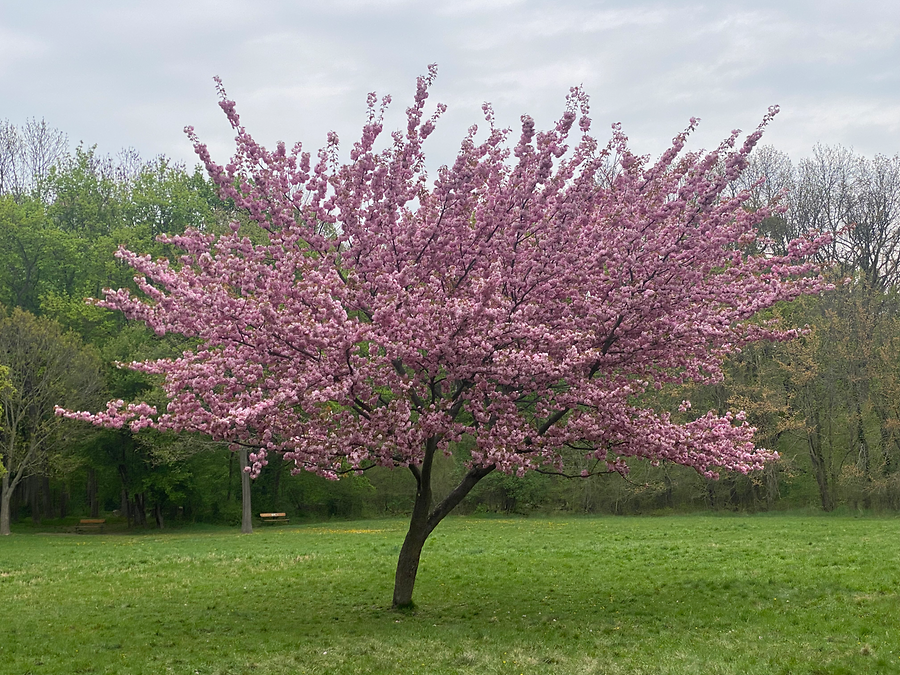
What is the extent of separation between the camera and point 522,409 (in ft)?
41.3

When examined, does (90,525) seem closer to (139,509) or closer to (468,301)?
(139,509)

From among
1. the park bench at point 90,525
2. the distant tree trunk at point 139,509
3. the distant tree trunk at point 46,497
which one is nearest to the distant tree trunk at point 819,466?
the distant tree trunk at point 139,509

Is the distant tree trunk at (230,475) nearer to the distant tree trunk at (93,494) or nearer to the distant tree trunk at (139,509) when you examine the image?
the distant tree trunk at (139,509)

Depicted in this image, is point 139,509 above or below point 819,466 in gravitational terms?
below

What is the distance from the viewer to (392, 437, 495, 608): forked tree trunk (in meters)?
13.2

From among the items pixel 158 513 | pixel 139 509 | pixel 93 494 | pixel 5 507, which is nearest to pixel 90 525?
pixel 139 509

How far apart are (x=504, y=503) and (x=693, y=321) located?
37.1 metres

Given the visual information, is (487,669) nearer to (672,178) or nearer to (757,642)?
(757,642)

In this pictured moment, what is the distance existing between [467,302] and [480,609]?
6.07m

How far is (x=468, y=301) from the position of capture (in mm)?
10883

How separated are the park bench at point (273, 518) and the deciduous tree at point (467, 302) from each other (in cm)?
3096

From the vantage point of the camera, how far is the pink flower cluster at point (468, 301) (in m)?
11.3

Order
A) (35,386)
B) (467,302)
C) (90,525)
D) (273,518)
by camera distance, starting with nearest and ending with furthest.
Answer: (467,302) < (35,386) < (90,525) < (273,518)

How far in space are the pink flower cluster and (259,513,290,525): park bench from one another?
1235 inches
